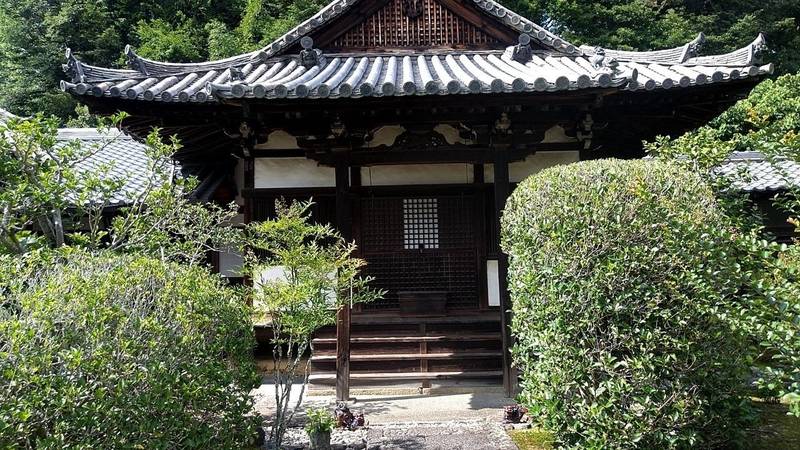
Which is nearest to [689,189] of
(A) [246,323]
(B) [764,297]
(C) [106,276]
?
(B) [764,297]

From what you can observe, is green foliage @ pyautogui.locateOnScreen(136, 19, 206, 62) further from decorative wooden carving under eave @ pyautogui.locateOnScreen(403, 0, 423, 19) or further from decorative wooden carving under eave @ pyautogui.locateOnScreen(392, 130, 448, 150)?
decorative wooden carving under eave @ pyautogui.locateOnScreen(392, 130, 448, 150)

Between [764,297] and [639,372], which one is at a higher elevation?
[764,297]

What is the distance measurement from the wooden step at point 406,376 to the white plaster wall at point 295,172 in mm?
2659

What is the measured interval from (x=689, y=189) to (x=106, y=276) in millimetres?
3990

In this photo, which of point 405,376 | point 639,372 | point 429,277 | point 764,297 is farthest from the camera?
point 429,277

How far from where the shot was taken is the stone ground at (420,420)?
4828mm

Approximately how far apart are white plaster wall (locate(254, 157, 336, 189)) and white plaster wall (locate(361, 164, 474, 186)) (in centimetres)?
66

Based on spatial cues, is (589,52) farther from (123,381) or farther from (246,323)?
(123,381)

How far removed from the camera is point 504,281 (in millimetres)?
6215

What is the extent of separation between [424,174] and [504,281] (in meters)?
2.09

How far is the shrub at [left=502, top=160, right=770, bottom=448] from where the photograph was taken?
11.3 feet

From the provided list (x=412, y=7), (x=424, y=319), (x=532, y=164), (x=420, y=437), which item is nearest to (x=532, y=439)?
(x=420, y=437)

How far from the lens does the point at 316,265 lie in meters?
4.37

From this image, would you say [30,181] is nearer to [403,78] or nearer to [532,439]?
[403,78]
